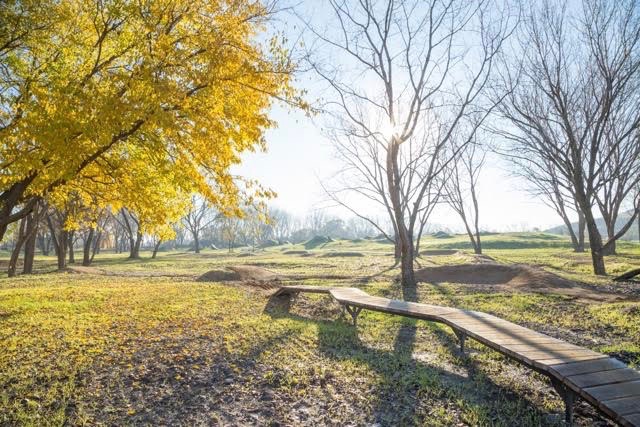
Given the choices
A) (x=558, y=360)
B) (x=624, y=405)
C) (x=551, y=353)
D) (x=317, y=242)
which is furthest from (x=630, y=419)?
(x=317, y=242)

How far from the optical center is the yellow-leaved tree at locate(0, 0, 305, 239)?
554cm

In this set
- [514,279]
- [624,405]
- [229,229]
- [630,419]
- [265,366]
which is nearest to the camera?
[630,419]

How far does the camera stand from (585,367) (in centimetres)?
336

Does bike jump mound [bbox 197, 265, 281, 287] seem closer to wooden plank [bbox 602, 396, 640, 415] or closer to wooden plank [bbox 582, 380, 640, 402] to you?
wooden plank [bbox 582, 380, 640, 402]

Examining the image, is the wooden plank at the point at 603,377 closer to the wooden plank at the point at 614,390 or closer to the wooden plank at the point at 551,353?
the wooden plank at the point at 614,390

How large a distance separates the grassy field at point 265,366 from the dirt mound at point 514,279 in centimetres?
232

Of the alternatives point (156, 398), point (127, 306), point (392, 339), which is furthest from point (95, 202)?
point (392, 339)

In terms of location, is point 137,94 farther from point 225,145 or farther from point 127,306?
point 127,306

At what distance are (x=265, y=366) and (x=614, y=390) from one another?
345 cm

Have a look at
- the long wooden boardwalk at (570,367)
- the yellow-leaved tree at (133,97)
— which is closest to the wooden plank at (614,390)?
the long wooden boardwalk at (570,367)

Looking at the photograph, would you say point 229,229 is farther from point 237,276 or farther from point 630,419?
point 630,419

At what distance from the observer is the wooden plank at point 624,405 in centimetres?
264

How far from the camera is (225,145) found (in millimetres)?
6922

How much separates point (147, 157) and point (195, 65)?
2.18 metres
